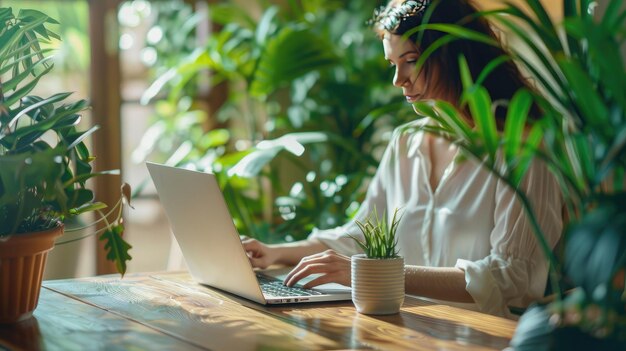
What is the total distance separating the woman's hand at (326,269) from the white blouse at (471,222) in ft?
0.91

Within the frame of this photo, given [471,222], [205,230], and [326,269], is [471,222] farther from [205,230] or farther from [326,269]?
[205,230]

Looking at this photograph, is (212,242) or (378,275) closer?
(378,275)

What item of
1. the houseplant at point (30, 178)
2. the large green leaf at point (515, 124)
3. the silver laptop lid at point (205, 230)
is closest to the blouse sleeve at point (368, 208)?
the silver laptop lid at point (205, 230)

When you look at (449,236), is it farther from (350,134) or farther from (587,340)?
(350,134)

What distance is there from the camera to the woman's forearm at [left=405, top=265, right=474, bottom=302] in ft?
6.48

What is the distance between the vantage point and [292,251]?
226 cm

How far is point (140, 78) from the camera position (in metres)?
3.99

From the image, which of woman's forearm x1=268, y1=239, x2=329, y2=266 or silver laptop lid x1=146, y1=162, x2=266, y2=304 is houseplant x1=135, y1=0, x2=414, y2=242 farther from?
silver laptop lid x1=146, y1=162, x2=266, y2=304

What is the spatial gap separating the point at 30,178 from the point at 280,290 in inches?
23.8

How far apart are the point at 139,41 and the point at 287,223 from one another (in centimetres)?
133

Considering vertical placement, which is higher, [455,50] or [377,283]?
[455,50]

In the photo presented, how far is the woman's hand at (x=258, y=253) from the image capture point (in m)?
2.19

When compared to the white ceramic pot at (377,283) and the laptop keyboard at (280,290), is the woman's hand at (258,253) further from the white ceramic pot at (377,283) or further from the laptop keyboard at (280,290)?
the white ceramic pot at (377,283)

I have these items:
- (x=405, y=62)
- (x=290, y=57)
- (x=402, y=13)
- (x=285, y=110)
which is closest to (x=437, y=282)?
(x=405, y=62)
